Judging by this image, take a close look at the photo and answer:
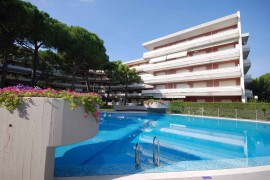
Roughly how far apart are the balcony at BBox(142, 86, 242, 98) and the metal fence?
6066 mm

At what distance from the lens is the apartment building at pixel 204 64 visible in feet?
94.2

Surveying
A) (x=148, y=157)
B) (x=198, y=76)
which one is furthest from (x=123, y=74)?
(x=148, y=157)

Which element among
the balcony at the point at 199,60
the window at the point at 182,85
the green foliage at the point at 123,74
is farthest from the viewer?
the green foliage at the point at 123,74

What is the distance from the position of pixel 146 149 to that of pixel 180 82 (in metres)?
30.1

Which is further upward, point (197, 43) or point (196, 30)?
point (196, 30)

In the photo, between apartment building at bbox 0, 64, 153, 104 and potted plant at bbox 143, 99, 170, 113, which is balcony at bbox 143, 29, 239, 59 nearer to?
apartment building at bbox 0, 64, 153, 104

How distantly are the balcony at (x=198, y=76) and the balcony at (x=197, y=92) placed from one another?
211 centimetres

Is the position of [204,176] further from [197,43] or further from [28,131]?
[197,43]

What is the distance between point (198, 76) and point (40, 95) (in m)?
32.5

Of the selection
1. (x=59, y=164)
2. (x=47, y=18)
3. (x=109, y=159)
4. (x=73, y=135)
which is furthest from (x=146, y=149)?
(x=47, y=18)

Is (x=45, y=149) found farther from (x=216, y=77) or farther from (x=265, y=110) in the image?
(x=216, y=77)

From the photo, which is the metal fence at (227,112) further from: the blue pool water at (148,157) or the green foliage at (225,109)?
the blue pool water at (148,157)

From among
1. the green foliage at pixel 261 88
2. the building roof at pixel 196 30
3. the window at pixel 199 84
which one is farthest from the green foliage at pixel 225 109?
the green foliage at pixel 261 88

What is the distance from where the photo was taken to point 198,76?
32.8 metres
